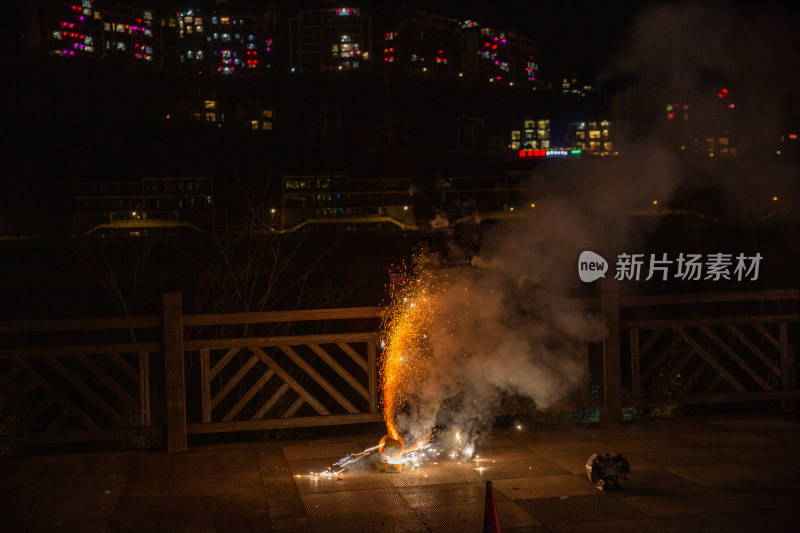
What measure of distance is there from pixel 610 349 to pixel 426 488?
9.23 feet

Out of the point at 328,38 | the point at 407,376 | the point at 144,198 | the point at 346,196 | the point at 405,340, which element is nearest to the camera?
the point at 407,376

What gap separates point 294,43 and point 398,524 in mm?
151124

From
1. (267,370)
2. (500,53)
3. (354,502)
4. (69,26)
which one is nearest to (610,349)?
(354,502)

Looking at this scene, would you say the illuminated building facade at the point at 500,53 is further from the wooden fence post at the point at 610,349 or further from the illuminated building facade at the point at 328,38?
the wooden fence post at the point at 610,349

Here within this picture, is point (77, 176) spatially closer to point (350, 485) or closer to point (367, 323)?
point (367, 323)

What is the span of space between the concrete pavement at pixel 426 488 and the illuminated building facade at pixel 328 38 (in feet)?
463

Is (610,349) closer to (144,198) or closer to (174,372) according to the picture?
(174,372)

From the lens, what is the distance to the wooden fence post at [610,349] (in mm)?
6887

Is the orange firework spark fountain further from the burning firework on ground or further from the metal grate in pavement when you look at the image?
the metal grate in pavement

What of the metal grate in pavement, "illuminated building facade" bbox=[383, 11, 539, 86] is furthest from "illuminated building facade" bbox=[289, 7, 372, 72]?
the metal grate in pavement

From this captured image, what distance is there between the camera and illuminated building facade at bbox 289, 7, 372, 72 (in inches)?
5591

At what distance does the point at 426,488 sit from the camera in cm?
501

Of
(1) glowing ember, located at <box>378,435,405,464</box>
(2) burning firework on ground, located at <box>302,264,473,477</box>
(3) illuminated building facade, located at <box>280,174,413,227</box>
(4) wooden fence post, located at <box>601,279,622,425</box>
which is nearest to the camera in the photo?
(1) glowing ember, located at <box>378,435,405,464</box>

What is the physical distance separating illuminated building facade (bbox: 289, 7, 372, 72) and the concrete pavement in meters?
141
